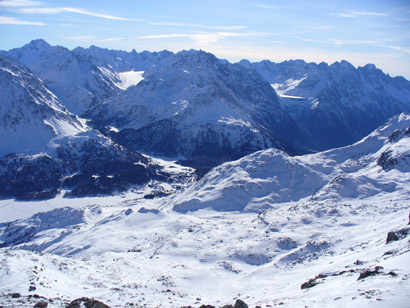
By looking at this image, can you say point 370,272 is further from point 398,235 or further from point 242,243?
point 242,243

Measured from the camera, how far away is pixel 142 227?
155750mm

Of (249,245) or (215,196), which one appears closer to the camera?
(249,245)

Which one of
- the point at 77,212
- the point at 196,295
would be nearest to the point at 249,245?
the point at 196,295

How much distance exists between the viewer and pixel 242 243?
402ft

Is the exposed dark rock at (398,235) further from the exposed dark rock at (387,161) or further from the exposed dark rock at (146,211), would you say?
the exposed dark rock at (146,211)

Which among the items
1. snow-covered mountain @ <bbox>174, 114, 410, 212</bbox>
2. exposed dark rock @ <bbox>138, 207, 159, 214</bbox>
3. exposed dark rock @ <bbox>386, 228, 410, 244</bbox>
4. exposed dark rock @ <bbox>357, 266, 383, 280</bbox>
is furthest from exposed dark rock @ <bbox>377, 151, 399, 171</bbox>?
exposed dark rock @ <bbox>357, 266, 383, 280</bbox>

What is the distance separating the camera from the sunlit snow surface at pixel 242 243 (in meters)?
70.1

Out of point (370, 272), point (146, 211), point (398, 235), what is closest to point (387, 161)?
point (398, 235)

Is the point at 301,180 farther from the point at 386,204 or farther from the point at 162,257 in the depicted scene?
the point at 162,257

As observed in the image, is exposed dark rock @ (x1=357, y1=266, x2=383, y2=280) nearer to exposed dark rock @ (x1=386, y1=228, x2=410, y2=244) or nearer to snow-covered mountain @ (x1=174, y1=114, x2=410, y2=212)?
exposed dark rock @ (x1=386, y1=228, x2=410, y2=244)

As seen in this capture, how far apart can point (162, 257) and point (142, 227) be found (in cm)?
3904

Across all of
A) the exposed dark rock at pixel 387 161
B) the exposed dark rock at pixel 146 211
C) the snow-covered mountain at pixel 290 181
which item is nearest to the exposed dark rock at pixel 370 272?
the snow-covered mountain at pixel 290 181

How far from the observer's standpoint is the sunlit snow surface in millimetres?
70062

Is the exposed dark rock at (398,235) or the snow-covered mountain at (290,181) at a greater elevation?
the exposed dark rock at (398,235)
